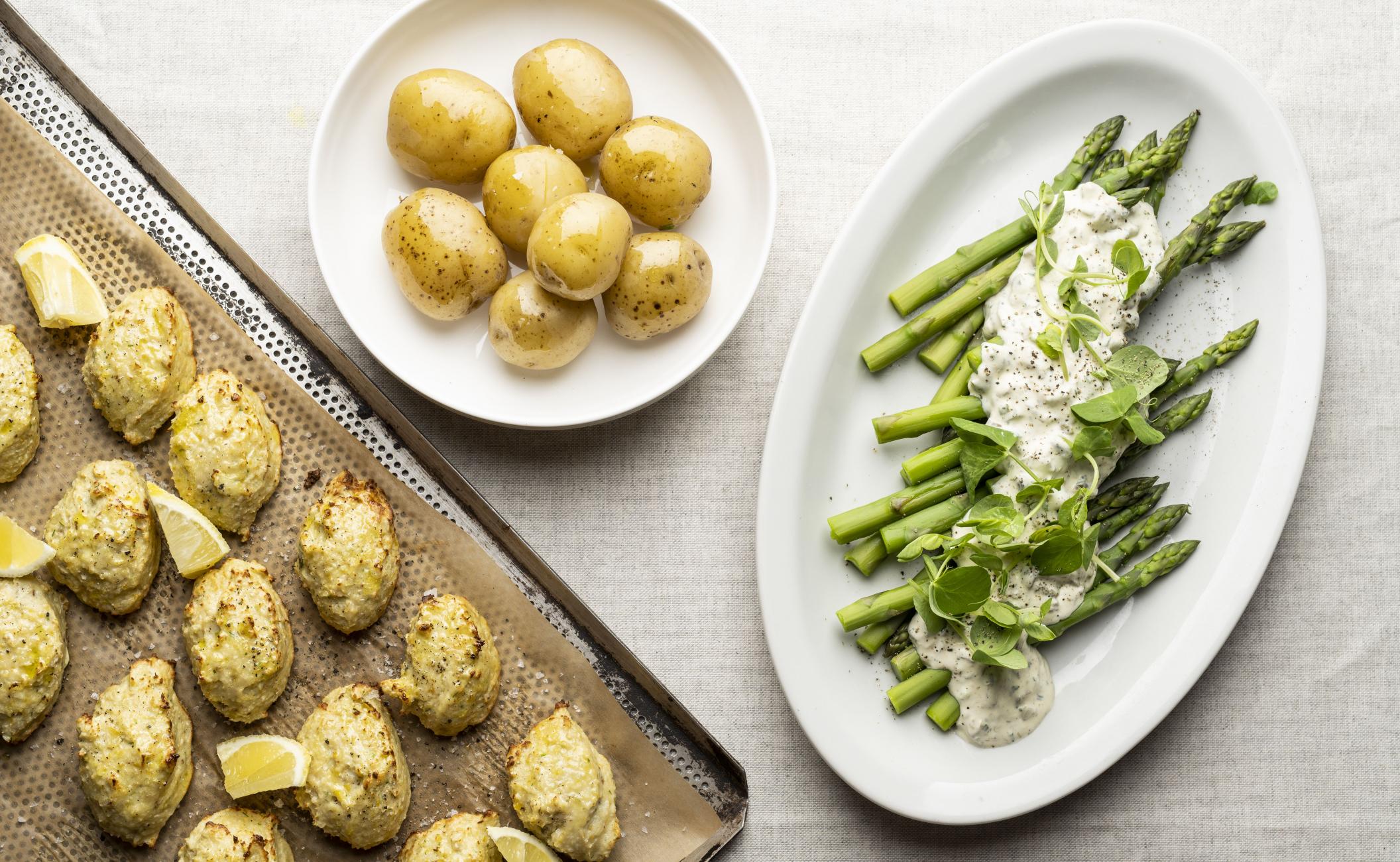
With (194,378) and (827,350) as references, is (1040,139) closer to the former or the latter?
(827,350)

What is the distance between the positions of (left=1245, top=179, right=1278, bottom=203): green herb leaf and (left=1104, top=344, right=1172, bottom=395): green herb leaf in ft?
1.95

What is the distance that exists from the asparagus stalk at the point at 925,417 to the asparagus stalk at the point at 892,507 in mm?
166

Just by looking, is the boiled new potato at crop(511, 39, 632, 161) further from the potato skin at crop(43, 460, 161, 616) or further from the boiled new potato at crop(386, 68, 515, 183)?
the potato skin at crop(43, 460, 161, 616)

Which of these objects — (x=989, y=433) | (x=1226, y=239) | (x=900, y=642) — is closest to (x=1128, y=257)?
(x=1226, y=239)

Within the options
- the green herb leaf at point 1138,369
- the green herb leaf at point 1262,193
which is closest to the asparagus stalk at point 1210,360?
the green herb leaf at point 1138,369

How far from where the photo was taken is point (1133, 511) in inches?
119

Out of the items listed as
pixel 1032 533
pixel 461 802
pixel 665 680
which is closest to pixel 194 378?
pixel 461 802

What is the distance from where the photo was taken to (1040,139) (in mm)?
3109

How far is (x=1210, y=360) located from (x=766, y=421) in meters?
1.40

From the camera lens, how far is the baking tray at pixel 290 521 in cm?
279

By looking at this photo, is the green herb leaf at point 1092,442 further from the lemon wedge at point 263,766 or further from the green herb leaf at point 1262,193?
the lemon wedge at point 263,766

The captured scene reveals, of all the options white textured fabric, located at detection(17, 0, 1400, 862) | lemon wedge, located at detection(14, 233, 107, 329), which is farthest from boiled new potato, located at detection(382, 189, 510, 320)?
lemon wedge, located at detection(14, 233, 107, 329)

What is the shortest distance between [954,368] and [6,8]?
9.91 ft

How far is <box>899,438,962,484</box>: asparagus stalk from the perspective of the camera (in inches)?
117
